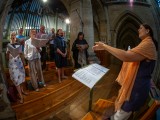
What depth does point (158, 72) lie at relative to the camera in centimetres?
959

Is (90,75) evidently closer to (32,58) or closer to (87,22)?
(32,58)

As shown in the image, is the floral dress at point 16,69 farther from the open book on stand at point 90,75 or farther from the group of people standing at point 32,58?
the open book on stand at point 90,75

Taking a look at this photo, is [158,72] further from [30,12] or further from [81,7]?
[30,12]

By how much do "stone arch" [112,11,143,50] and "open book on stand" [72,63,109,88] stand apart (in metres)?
12.1

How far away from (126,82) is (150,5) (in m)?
12.2

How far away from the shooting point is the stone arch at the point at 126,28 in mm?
15122

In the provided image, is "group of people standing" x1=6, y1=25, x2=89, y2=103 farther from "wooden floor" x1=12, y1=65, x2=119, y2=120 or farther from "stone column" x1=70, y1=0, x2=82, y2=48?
"stone column" x1=70, y1=0, x2=82, y2=48

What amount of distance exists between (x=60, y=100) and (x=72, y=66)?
11.3ft

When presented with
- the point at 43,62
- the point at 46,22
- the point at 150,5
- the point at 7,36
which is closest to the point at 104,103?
the point at 43,62

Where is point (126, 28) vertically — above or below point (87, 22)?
above

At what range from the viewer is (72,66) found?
25.8ft

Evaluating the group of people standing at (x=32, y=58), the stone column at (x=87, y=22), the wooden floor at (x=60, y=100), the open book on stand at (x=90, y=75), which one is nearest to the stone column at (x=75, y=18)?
the stone column at (x=87, y=22)

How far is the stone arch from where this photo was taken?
49.6ft

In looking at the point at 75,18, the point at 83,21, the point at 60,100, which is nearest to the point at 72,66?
the point at 83,21
